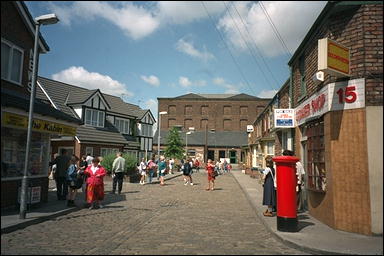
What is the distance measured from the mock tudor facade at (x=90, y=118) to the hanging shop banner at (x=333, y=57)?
2228 cm

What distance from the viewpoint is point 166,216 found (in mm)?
9812

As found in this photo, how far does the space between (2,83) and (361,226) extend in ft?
34.8

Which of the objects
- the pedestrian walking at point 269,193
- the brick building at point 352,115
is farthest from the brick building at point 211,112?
the brick building at point 352,115

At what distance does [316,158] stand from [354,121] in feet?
7.01

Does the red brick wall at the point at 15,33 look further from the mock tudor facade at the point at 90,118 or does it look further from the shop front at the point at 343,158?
the mock tudor facade at the point at 90,118

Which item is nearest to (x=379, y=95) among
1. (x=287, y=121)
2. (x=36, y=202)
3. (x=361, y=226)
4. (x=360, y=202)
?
(x=360, y=202)

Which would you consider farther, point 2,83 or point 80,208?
point 80,208

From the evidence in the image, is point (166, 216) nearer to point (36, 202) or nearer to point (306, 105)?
point (36, 202)

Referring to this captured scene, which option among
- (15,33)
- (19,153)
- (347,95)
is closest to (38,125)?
(19,153)

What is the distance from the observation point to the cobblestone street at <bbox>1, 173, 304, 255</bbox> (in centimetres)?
614

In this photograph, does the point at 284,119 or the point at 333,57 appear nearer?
the point at 333,57

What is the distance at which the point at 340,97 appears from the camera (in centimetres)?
799

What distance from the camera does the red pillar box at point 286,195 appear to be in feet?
25.0

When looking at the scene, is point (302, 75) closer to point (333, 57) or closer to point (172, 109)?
point (333, 57)
